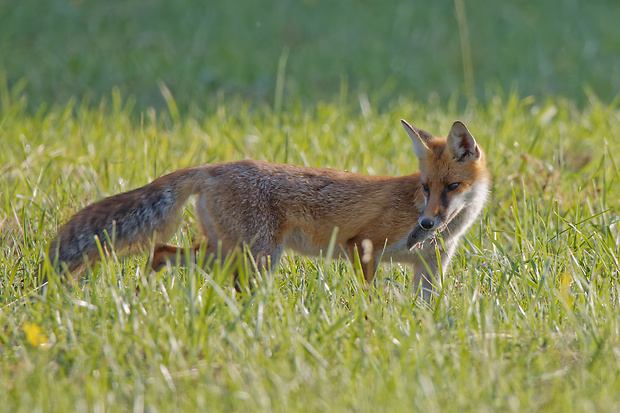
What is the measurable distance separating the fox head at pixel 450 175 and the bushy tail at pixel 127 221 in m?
1.42

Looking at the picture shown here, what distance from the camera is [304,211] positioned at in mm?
4461

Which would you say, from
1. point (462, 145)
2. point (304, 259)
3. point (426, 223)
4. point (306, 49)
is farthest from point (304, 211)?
point (306, 49)

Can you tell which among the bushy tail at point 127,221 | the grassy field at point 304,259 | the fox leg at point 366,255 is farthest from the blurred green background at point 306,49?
the bushy tail at point 127,221

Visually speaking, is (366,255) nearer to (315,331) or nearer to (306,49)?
(315,331)

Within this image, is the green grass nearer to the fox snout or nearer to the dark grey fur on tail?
the dark grey fur on tail

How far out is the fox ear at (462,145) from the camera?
14.1 ft

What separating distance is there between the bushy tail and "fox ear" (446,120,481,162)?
1580 mm

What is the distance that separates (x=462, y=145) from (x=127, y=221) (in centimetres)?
216

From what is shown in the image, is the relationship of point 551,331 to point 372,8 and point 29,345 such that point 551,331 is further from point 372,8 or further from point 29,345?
point 372,8

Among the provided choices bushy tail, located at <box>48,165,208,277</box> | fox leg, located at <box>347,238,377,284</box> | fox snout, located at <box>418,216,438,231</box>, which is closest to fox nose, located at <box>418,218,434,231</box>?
fox snout, located at <box>418,216,438,231</box>

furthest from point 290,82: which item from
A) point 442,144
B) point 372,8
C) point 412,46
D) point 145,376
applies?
point 145,376

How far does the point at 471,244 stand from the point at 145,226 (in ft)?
6.79

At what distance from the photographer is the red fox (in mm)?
4199

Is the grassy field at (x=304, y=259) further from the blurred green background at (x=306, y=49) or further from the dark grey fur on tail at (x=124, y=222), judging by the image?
the dark grey fur on tail at (x=124, y=222)
